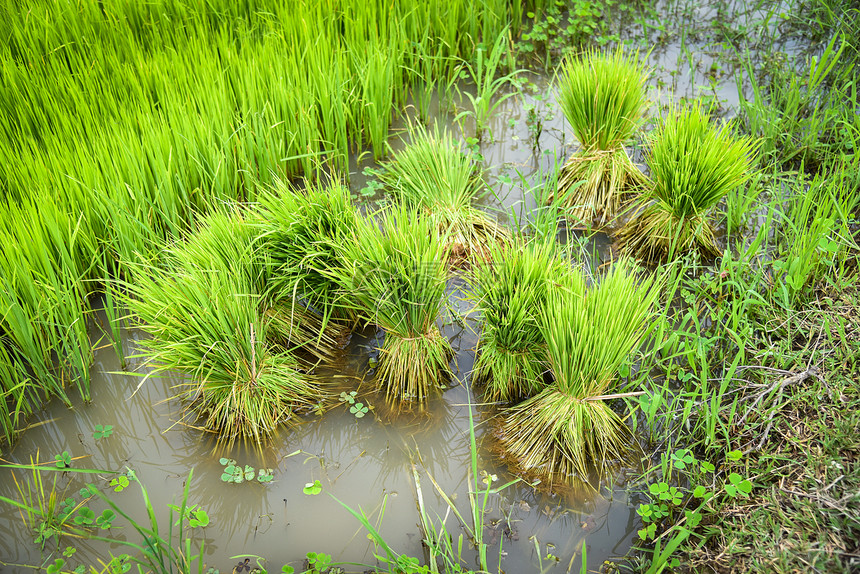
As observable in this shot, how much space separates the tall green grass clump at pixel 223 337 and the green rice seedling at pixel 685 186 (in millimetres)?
1538

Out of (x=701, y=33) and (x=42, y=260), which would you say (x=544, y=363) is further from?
(x=701, y=33)

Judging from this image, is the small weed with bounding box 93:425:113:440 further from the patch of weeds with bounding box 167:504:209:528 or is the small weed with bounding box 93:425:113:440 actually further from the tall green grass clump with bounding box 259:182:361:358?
the tall green grass clump with bounding box 259:182:361:358

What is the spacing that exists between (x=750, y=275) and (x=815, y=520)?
1.15 meters

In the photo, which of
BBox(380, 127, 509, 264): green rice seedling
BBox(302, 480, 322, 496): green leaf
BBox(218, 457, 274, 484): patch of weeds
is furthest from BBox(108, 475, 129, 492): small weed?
BBox(380, 127, 509, 264): green rice seedling

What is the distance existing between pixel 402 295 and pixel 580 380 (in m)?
0.67

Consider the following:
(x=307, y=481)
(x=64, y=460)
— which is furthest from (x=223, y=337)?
(x=64, y=460)

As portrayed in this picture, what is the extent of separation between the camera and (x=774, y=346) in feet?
7.29

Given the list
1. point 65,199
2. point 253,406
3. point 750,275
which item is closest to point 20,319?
point 65,199

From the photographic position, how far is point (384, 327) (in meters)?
2.32

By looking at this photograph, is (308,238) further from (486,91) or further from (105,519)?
(486,91)

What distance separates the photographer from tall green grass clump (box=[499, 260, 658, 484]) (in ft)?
6.54

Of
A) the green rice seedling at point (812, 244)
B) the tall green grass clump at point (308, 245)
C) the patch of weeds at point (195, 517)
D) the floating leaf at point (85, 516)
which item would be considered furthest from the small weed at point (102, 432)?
the green rice seedling at point (812, 244)

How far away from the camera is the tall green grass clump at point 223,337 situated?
2078 mm

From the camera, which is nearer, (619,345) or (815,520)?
(815,520)
